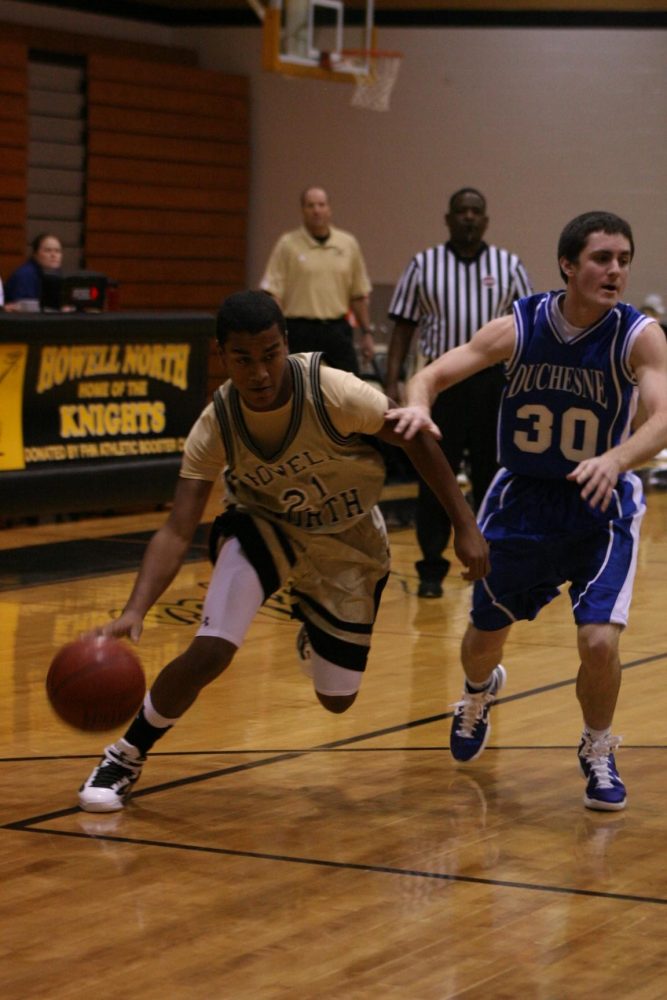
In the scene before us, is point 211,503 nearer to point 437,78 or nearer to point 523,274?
point 523,274

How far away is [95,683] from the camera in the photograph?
412 centimetres

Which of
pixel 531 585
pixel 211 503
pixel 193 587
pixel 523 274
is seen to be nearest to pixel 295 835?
pixel 531 585

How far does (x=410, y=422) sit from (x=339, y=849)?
41.9 inches

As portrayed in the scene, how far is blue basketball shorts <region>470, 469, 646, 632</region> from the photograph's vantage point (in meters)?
4.54

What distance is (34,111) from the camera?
15.8 meters

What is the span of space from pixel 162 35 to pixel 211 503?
305 inches

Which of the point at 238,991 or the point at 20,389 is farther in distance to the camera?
the point at 20,389

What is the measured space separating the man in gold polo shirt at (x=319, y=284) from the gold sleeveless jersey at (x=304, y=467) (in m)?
6.88

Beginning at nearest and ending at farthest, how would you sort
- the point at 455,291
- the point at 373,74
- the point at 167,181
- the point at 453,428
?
1. the point at 453,428
2. the point at 455,291
3. the point at 373,74
4. the point at 167,181

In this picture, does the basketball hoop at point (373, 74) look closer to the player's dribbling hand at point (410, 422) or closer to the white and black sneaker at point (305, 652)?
the white and black sneaker at point (305, 652)

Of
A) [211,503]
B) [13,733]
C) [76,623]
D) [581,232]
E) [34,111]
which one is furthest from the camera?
[34,111]

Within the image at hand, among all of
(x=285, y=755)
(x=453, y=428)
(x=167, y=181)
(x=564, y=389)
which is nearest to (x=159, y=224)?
(x=167, y=181)

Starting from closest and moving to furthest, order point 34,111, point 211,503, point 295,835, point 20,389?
point 295,835 < point 20,389 < point 211,503 < point 34,111

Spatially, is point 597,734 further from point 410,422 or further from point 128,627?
point 128,627
